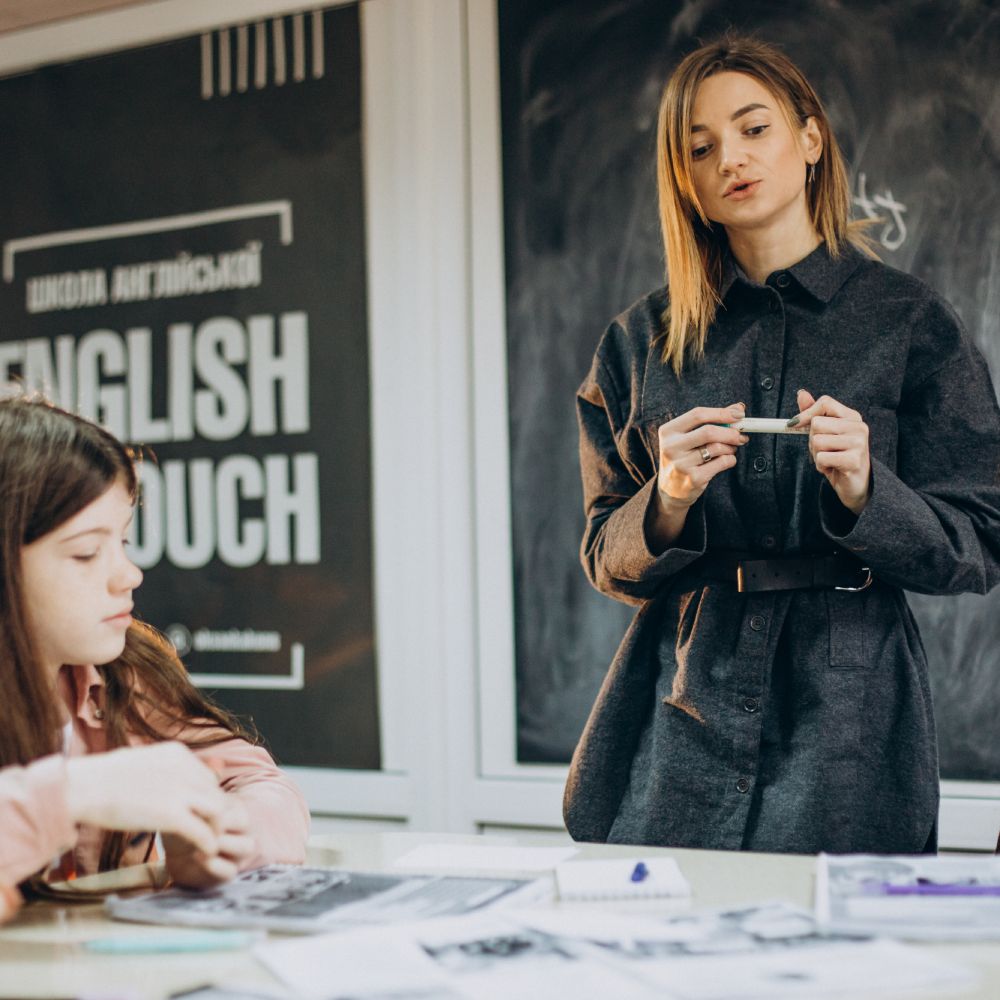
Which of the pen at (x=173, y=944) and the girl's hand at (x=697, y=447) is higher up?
the girl's hand at (x=697, y=447)

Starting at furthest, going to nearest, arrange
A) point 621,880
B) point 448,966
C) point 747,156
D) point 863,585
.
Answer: point 747,156, point 863,585, point 621,880, point 448,966

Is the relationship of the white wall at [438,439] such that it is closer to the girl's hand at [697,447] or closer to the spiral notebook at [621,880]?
the girl's hand at [697,447]

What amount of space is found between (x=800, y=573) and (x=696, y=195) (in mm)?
554

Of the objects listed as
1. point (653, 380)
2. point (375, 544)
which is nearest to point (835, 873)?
point (653, 380)

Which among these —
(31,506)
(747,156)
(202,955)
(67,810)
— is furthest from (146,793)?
(747,156)

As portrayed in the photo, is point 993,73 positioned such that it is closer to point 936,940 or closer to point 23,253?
point 936,940

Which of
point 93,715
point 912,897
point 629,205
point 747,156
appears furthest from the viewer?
point 629,205

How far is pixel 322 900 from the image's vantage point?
1.18m

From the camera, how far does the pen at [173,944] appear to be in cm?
106

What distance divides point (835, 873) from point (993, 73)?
2.10 metres

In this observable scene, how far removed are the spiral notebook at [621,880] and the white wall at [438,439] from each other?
1.91 metres

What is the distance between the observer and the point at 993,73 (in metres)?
2.73

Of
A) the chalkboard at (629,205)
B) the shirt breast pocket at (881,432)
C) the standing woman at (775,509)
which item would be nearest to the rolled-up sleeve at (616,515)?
the standing woman at (775,509)

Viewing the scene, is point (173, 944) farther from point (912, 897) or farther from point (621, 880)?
point (912, 897)
